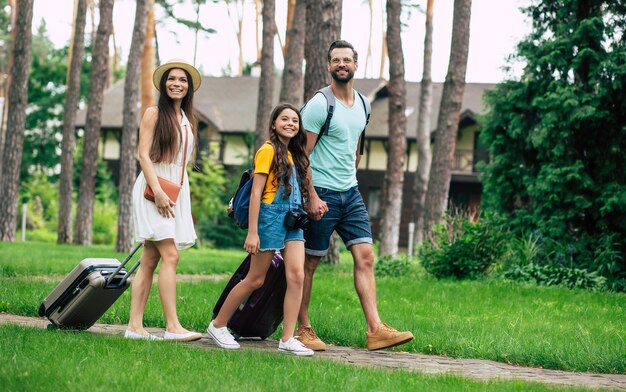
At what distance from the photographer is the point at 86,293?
7.81 meters

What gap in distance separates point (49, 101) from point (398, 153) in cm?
3879

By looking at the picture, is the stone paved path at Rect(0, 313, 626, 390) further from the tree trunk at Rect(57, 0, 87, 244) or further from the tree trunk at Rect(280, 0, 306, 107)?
the tree trunk at Rect(57, 0, 87, 244)

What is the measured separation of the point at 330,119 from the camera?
7789 mm

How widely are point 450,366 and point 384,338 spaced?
1.97 feet

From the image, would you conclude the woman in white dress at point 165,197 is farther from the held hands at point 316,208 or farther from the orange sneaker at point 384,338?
the orange sneaker at point 384,338

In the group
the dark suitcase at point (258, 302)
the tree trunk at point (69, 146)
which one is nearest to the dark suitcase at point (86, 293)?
the dark suitcase at point (258, 302)

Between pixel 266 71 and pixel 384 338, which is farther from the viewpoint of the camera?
pixel 266 71

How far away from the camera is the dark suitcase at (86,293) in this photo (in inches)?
309

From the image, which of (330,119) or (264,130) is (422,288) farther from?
(264,130)

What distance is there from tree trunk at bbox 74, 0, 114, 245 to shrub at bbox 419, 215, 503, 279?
14.8m

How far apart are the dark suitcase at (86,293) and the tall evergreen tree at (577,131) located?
917 centimetres

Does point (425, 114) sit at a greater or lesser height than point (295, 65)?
lesser

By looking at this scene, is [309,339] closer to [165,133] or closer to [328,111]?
[328,111]

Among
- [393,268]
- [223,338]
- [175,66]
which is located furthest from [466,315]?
[393,268]
